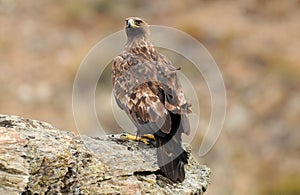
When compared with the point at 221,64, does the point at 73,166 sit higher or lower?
lower

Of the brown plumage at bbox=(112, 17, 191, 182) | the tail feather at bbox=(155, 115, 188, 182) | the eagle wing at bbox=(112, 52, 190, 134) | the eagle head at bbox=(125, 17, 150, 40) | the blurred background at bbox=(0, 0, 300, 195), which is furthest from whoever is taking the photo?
the blurred background at bbox=(0, 0, 300, 195)

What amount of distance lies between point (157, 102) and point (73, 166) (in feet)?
5.60

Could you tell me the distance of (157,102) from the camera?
8.93 meters

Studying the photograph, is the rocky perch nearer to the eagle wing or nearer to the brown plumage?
the brown plumage

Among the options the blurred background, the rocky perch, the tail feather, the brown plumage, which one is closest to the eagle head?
the brown plumage

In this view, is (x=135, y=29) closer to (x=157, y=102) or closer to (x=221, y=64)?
(x=157, y=102)

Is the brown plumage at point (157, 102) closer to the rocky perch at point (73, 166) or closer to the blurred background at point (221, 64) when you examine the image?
the rocky perch at point (73, 166)

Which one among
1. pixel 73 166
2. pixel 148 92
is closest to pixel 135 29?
pixel 148 92

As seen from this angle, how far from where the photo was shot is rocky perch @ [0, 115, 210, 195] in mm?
7148

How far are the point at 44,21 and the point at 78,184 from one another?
27607 millimetres

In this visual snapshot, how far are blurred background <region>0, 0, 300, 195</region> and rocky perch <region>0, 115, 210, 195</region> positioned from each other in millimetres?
12519

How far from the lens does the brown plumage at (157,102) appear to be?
28.4ft

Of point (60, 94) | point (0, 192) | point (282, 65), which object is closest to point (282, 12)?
point (282, 65)

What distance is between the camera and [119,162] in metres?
8.37
